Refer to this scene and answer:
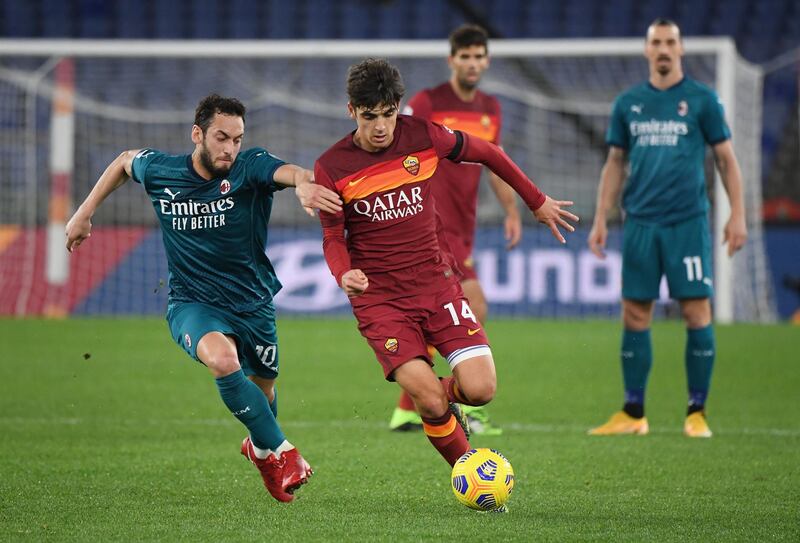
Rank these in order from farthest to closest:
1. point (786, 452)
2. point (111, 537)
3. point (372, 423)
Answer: point (372, 423)
point (786, 452)
point (111, 537)

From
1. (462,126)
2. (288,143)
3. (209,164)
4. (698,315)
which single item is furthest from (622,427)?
(288,143)

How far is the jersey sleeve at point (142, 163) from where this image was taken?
5.61 metres

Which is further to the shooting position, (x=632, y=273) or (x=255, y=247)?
(x=632, y=273)

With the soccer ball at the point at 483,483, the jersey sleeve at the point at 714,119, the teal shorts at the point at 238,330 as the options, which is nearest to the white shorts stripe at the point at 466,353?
the soccer ball at the point at 483,483

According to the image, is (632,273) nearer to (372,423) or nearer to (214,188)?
(372,423)

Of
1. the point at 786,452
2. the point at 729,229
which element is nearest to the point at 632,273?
the point at 729,229

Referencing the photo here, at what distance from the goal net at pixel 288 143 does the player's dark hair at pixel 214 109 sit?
25.5 feet

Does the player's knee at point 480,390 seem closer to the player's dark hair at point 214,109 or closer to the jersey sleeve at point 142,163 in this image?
the player's dark hair at point 214,109

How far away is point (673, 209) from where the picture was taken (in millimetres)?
7395

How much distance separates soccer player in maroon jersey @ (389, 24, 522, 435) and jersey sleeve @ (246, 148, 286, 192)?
2.28 meters

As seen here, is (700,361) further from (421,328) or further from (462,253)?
(421,328)

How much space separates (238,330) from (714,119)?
11.0 feet

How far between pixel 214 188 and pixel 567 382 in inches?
193

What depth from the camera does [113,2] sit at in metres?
19.4
